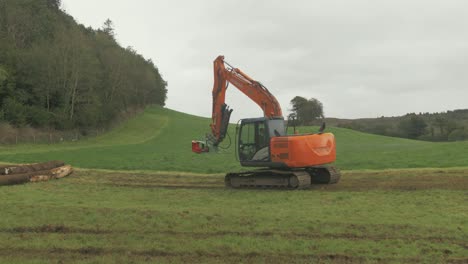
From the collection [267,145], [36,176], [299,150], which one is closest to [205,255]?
[299,150]

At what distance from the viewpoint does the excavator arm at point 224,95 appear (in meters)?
17.8

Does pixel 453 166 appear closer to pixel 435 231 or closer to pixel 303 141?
pixel 303 141

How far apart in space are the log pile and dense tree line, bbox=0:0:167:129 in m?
29.4

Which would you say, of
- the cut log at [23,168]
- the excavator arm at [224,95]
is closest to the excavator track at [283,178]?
the excavator arm at [224,95]

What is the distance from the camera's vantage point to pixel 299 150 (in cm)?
1518

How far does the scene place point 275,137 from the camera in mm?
15711

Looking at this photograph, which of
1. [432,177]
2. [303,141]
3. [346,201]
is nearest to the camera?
[346,201]

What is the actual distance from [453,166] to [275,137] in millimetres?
10160

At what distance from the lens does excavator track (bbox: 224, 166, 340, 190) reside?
1572 cm

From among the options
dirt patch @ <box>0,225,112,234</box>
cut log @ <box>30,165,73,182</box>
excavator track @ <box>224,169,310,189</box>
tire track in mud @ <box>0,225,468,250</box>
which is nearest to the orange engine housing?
excavator track @ <box>224,169,310,189</box>

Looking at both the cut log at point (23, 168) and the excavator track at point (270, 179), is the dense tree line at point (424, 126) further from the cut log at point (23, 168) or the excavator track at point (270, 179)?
the cut log at point (23, 168)

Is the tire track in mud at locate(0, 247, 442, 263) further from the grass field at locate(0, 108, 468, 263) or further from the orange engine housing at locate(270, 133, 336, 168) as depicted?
the orange engine housing at locate(270, 133, 336, 168)

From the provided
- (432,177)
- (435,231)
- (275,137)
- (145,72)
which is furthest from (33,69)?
(435,231)

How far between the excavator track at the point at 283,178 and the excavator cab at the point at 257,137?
61 centimetres
